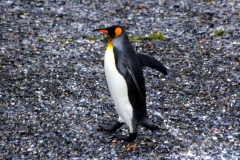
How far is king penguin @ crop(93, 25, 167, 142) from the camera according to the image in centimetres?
434

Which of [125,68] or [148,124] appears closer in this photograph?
[125,68]

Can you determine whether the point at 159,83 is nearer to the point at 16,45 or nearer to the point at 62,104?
the point at 62,104

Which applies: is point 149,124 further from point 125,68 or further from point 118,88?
point 125,68

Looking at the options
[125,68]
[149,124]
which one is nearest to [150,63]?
[125,68]

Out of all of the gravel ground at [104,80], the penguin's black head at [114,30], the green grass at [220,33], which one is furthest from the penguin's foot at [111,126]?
the green grass at [220,33]

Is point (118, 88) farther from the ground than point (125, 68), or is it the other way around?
point (125, 68)

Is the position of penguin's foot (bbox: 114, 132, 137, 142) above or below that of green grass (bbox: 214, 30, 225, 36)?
below

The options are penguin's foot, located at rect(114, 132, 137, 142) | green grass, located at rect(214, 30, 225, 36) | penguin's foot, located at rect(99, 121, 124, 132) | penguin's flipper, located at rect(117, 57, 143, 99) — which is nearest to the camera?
penguin's flipper, located at rect(117, 57, 143, 99)

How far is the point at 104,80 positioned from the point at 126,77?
147 centimetres

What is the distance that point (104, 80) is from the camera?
5.80 meters

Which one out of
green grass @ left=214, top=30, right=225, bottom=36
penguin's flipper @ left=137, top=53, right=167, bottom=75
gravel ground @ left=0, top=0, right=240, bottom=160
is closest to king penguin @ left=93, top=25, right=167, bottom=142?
penguin's flipper @ left=137, top=53, right=167, bottom=75

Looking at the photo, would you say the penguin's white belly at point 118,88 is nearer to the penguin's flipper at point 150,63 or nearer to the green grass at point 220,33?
Result: the penguin's flipper at point 150,63

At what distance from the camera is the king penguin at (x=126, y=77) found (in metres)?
4.34

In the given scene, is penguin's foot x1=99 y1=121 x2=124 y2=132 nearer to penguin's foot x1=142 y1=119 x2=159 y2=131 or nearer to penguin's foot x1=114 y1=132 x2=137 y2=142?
→ penguin's foot x1=114 y1=132 x2=137 y2=142
